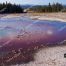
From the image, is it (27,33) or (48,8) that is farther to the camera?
(48,8)

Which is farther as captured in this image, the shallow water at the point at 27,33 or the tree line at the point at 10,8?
the tree line at the point at 10,8

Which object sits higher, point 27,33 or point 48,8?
point 48,8

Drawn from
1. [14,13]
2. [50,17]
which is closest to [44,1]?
[50,17]

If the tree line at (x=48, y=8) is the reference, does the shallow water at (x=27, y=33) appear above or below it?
below

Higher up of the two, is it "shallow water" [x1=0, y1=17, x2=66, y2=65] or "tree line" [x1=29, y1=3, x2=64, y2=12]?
"tree line" [x1=29, y1=3, x2=64, y2=12]

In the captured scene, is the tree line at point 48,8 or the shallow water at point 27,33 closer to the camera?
the shallow water at point 27,33

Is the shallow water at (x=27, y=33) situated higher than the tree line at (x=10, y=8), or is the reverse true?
the tree line at (x=10, y=8)

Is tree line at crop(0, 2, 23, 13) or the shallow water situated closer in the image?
the shallow water

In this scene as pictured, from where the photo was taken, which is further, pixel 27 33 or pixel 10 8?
pixel 10 8

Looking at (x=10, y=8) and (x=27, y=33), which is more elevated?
(x=10, y=8)
